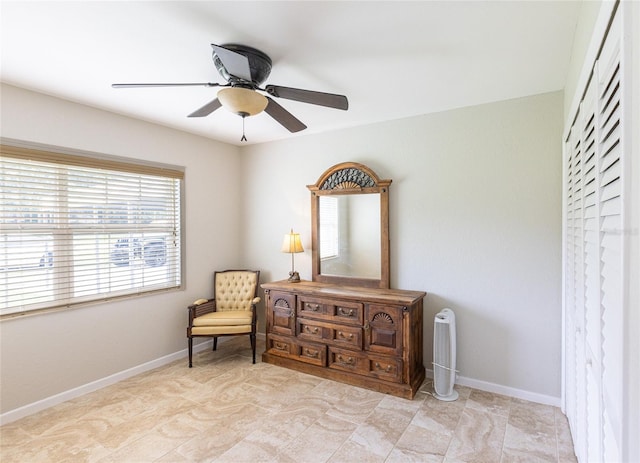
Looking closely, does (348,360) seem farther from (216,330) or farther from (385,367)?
(216,330)

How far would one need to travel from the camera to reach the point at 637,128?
30.2 inches

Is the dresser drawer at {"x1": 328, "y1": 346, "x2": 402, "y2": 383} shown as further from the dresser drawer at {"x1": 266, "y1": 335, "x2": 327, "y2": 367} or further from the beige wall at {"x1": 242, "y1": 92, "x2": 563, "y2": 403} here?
the beige wall at {"x1": 242, "y1": 92, "x2": 563, "y2": 403}

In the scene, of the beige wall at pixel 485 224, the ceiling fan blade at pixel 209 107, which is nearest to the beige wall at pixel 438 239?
the beige wall at pixel 485 224

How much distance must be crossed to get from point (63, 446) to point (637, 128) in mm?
3414

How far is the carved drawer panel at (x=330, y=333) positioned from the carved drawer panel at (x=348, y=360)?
66 mm

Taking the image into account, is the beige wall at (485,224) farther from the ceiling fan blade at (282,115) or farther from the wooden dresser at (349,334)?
the ceiling fan blade at (282,115)

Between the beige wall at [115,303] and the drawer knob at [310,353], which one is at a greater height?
the beige wall at [115,303]

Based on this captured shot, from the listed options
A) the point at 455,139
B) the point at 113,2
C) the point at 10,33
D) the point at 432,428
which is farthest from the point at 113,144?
the point at 432,428

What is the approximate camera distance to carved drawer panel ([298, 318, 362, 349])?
10.6 feet

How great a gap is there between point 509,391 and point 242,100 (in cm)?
323

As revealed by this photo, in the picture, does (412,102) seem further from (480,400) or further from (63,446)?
(63,446)

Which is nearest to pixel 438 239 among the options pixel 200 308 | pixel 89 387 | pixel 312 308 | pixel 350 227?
pixel 350 227

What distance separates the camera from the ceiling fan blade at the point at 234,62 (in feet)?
5.78

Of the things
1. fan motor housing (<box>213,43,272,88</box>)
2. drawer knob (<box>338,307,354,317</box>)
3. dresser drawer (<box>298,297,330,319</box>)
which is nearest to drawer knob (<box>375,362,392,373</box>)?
drawer knob (<box>338,307,354,317</box>)
